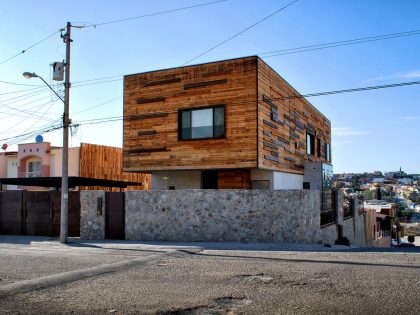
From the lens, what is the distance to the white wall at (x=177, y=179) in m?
23.0

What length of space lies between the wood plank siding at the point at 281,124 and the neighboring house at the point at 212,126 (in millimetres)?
52

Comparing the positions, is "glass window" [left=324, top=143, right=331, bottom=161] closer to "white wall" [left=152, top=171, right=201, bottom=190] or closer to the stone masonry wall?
"white wall" [left=152, top=171, right=201, bottom=190]

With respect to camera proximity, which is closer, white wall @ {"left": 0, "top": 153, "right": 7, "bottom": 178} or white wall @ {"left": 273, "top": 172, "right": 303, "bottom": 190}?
white wall @ {"left": 273, "top": 172, "right": 303, "bottom": 190}

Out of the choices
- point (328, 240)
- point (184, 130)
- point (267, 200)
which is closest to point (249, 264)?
point (267, 200)

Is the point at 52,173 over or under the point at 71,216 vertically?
over

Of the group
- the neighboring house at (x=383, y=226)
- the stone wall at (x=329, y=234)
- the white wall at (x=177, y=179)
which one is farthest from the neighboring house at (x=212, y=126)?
the neighboring house at (x=383, y=226)

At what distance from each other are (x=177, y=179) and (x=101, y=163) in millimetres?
14697

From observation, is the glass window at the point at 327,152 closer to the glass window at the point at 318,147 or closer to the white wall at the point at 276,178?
the glass window at the point at 318,147

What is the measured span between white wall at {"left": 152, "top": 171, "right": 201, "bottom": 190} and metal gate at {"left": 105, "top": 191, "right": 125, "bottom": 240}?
600cm

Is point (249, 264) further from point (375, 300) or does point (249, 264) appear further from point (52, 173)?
point (52, 173)

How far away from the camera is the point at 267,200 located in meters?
15.9

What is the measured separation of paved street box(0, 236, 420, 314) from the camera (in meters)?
6.55

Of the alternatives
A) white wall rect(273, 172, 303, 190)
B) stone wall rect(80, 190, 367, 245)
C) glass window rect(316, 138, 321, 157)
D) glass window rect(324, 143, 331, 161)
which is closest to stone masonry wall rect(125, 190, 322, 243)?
stone wall rect(80, 190, 367, 245)

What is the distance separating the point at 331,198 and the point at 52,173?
25050 mm
